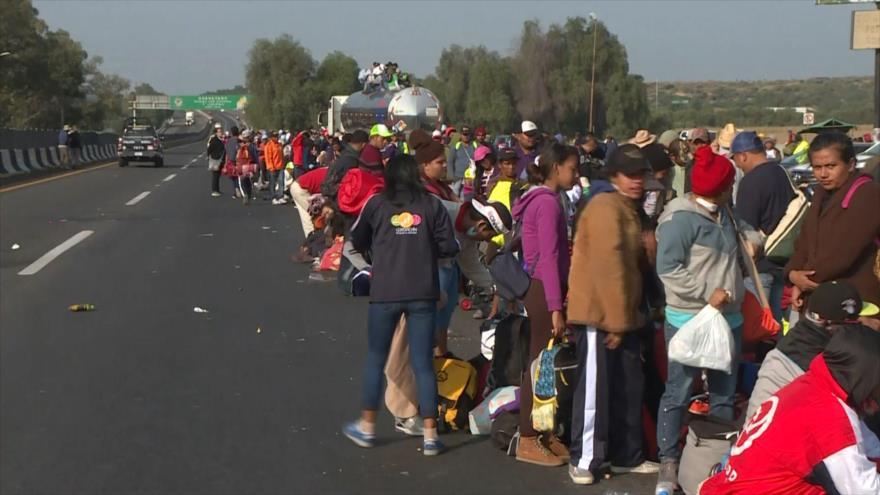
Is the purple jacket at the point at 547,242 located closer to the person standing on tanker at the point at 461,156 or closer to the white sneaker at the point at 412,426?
the white sneaker at the point at 412,426

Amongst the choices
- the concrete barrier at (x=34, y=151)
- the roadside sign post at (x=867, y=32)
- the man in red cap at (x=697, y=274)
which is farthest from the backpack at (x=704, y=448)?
the concrete barrier at (x=34, y=151)

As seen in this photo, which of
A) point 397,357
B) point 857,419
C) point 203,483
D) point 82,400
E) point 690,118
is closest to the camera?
point 857,419

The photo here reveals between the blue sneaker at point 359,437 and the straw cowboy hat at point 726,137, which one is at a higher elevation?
the straw cowboy hat at point 726,137

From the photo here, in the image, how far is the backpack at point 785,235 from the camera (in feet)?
25.4

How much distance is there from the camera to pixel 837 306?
16.0 feet

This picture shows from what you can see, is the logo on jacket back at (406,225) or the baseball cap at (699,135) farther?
the baseball cap at (699,135)

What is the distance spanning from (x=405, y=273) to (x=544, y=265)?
829 mm

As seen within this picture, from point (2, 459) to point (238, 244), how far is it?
11.6 m

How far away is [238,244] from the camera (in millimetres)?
18000

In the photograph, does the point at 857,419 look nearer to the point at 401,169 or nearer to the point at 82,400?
the point at 401,169

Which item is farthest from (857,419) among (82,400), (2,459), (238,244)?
(238,244)

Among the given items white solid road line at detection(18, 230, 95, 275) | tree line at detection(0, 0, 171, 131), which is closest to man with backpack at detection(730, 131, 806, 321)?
white solid road line at detection(18, 230, 95, 275)

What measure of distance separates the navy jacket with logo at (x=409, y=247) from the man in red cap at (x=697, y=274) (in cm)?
136

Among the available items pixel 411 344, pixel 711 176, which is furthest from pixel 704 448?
pixel 411 344
